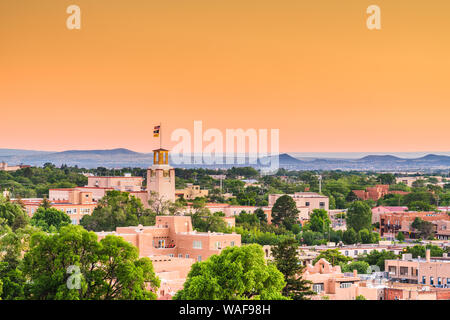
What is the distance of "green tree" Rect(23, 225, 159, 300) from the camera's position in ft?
56.2

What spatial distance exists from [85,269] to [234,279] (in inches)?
113

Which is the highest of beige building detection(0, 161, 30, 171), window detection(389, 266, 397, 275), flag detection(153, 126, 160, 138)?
flag detection(153, 126, 160, 138)

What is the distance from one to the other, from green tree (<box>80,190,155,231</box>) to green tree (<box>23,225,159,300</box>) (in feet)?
63.5

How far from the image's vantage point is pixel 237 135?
4238 centimetres

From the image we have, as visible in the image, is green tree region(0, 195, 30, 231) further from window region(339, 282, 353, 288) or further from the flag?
window region(339, 282, 353, 288)

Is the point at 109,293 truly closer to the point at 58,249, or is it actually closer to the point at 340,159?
the point at 58,249

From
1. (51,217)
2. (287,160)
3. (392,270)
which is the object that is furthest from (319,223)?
(287,160)

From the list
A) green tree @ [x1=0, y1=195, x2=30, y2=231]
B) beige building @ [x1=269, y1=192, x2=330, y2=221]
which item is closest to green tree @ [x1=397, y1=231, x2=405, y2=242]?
beige building @ [x1=269, y1=192, x2=330, y2=221]

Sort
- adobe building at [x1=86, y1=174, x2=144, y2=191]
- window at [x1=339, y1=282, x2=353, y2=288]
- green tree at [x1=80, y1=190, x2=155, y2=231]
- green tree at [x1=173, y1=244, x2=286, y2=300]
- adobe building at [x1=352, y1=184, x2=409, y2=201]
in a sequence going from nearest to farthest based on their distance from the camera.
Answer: green tree at [x1=173, y1=244, x2=286, y2=300], window at [x1=339, y1=282, x2=353, y2=288], green tree at [x1=80, y1=190, x2=155, y2=231], adobe building at [x1=86, y1=174, x2=144, y2=191], adobe building at [x1=352, y1=184, x2=409, y2=201]

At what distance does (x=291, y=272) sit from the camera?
22.2 m

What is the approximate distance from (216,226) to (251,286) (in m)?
21.4

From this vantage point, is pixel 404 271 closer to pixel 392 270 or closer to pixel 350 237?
pixel 392 270
